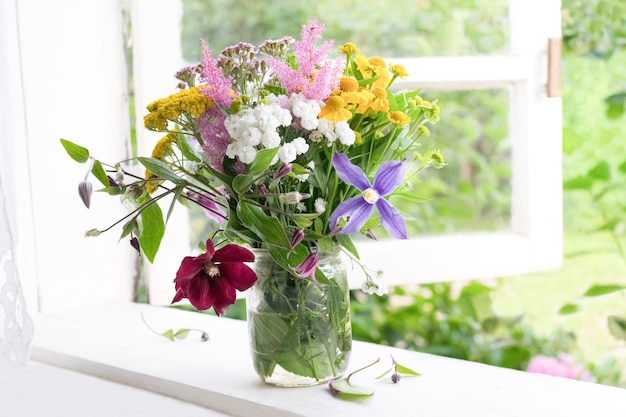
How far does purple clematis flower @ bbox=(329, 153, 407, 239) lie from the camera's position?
79 centimetres

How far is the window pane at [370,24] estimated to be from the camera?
1372 millimetres

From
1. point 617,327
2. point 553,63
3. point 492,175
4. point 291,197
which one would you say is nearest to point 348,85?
point 291,197

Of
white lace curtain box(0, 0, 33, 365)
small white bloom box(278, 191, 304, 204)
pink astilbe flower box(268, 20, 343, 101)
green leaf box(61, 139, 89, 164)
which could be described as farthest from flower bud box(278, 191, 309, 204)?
white lace curtain box(0, 0, 33, 365)

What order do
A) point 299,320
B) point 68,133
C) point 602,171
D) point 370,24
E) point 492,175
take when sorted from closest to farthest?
point 299,320 → point 68,133 → point 602,171 → point 370,24 → point 492,175

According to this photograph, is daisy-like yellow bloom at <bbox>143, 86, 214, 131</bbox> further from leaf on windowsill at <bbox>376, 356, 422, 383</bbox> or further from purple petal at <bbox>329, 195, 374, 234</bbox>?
leaf on windowsill at <bbox>376, 356, 422, 383</bbox>

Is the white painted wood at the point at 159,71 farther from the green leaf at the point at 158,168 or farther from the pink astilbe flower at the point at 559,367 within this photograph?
the pink astilbe flower at the point at 559,367

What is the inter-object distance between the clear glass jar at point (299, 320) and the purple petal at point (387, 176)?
0.39 ft

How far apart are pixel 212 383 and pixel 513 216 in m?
0.67

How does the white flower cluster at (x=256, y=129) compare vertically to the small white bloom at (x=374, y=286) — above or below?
above

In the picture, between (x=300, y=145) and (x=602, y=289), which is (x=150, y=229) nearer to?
(x=300, y=145)

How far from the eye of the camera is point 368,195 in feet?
2.61

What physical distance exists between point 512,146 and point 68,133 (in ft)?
2.48

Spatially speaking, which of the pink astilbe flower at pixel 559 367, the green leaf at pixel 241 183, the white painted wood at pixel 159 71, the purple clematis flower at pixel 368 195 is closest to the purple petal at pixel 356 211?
the purple clematis flower at pixel 368 195

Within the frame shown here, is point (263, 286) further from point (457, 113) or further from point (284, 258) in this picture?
point (457, 113)
